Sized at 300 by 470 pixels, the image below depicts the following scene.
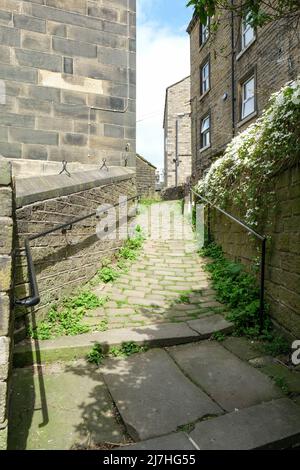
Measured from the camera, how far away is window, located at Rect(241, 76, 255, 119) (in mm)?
11164

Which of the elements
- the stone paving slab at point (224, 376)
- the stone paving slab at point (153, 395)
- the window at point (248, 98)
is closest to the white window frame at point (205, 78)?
the window at point (248, 98)

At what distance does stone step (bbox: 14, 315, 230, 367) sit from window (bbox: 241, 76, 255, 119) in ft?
31.6

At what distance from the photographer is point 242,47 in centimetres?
1168

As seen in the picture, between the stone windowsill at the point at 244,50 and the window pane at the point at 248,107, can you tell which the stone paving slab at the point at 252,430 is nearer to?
the window pane at the point at 248,107

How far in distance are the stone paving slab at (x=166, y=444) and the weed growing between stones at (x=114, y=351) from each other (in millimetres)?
1192

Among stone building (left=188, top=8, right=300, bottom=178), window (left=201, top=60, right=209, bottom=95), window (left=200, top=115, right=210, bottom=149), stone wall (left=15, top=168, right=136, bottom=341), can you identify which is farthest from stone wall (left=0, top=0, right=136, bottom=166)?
window (left=201, top=60, right=209, bottom=95)

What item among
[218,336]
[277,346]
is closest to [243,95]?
[218,336]

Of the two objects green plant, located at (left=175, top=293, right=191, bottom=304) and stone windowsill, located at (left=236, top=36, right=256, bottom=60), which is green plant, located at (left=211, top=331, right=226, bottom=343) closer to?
green plant, located at (left=175, top=293, right=191, bottom=304)

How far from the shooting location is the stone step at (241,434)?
2131 mm

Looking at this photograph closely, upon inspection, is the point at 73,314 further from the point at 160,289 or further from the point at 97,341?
the point at 160,289

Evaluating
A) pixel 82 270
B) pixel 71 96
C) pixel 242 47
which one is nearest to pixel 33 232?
pixel 82 270

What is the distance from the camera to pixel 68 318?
412 cm
